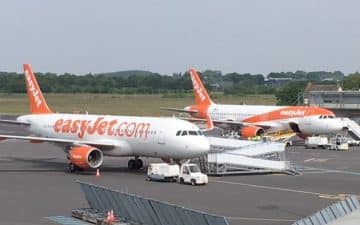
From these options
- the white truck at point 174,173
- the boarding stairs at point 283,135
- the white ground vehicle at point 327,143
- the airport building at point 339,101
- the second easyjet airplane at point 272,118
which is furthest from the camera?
the airport building at point 339,101

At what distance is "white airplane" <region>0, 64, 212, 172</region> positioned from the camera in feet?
145

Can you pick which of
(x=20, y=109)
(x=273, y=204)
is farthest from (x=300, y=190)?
(x=20, y=109)

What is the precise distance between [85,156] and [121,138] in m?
2.89

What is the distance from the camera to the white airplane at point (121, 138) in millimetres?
44062

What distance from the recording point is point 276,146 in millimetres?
52562

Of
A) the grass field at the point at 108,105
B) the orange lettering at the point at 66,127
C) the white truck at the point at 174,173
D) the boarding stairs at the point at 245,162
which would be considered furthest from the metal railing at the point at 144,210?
the grass field at the point at 108,105

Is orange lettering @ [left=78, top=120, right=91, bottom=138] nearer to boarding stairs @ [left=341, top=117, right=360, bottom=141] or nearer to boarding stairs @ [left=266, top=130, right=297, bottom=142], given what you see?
boarding stairs @ [left=266, top=130, right=297, bottom=142]

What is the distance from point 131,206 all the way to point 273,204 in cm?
976

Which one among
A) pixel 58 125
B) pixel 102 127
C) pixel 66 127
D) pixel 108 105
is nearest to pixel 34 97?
pixel 58 125

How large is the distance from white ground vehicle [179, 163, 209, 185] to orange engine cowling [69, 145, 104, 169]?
668cm

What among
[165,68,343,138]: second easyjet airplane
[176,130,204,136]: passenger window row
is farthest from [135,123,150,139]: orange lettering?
[165,68,343,138]: second easyjet airplane

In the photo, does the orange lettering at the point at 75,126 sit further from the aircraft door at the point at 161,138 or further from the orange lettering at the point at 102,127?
the aircraft door at the point at 161,138

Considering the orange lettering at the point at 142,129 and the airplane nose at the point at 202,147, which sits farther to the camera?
the orange lettering at the point at 142,129

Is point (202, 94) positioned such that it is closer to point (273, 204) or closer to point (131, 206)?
point (273, 204)
